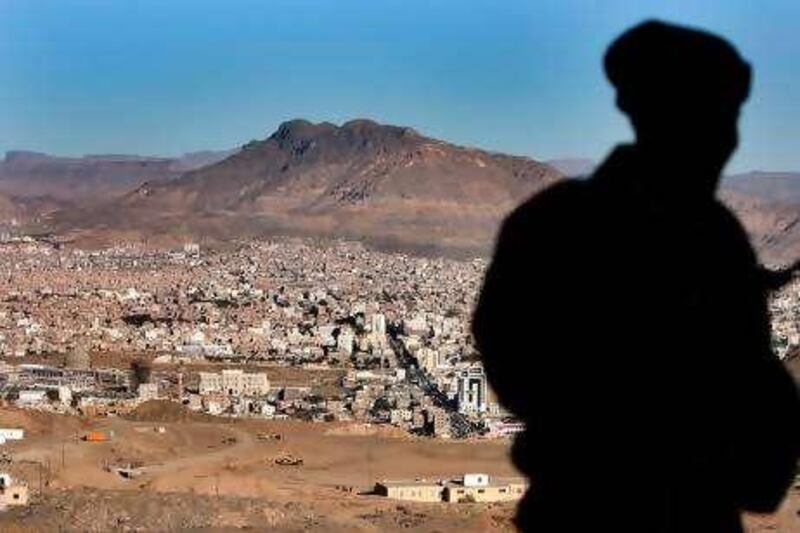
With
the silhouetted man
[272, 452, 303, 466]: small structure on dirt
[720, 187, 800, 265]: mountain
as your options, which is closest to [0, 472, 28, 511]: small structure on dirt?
[272, 452, 303, 466]: small structure on dirt

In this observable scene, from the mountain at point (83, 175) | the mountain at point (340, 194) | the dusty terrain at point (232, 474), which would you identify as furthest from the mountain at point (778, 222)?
the mountain at point (83, 175)

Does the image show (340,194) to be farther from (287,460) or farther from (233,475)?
(233,475)

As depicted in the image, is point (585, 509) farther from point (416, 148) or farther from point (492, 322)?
point (416, 148)

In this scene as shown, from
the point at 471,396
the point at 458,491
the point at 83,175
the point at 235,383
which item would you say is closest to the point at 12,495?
the point at 458,491

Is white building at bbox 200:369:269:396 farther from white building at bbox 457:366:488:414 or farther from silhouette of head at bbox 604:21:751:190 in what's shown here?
silhouette of head at bbox 604:21:751:190

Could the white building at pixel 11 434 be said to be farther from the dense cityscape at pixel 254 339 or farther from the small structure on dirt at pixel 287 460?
the small structure on dirt at pixel 287 460

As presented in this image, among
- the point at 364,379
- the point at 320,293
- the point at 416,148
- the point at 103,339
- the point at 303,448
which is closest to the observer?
the point at 303,448

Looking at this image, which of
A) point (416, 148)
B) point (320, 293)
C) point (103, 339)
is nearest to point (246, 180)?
point (416, 148)
